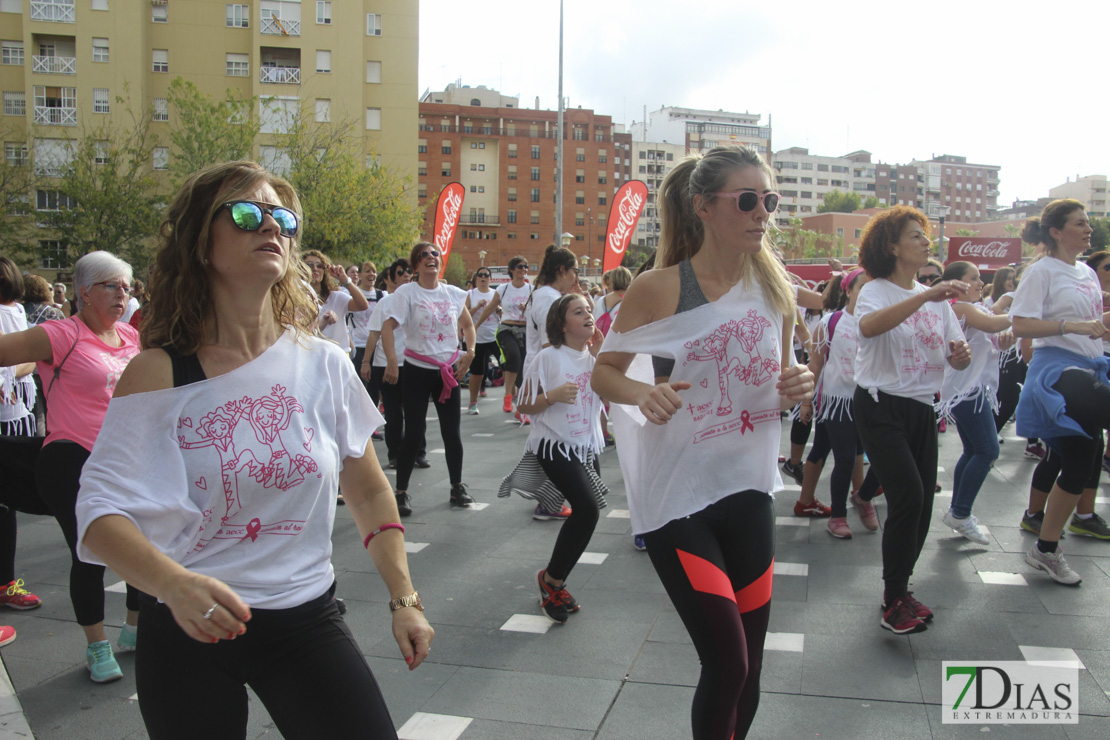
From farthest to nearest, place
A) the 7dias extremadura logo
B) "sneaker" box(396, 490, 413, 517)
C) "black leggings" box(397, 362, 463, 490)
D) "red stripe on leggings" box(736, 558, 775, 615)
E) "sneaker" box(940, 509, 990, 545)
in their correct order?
"black leggings" box(397, 362, 463, 490), "sneaker" box(396, 490, 413, 517), "sneaker" box(940, 509, 990, 545), the 7dias extremadura logo, "red stripe on leggings" box(736, 558, 775, 615)

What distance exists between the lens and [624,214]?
14.2 meters

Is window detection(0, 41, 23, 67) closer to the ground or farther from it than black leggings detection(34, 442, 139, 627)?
farther from it

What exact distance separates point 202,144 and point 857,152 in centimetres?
15069

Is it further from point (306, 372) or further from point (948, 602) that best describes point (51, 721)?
point (948, 602)

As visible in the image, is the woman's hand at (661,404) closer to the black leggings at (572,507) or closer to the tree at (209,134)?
the black leggings at (572,507)

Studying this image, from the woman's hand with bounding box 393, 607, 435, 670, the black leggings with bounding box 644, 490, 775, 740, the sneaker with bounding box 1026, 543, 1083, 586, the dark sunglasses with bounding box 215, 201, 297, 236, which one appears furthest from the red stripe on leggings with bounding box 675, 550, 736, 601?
the sneaker with bounding box 1026, 543, 1083, 586

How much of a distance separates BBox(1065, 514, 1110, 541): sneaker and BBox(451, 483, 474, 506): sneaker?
426 cm

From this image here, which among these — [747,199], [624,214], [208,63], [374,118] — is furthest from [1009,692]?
[208,63]

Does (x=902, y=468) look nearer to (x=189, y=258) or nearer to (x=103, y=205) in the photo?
(x=189, y=258)

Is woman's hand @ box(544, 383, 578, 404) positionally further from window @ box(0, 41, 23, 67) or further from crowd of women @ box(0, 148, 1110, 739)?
window @ box(0, 41, 23, 67)

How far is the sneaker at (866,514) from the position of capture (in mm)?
5711

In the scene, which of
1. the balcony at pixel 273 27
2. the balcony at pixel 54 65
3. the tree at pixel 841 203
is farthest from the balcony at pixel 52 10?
the tree at pixel 841 203

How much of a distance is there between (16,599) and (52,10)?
4814 centimetres

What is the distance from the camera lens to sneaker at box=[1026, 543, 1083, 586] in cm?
447
